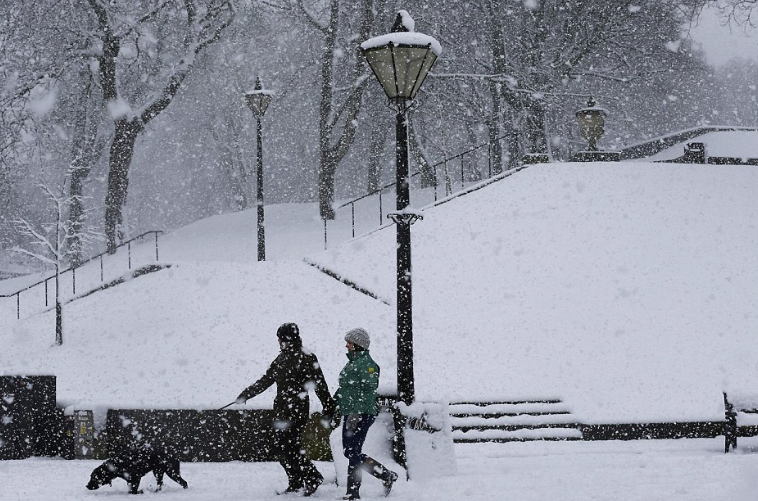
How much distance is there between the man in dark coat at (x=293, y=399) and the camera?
8.37 m

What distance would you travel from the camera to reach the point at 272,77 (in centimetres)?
4062

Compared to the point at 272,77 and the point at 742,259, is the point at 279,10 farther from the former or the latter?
the point at 742,259

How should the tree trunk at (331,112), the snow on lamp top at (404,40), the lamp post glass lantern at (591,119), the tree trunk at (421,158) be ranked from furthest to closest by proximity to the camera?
the tree trunk at (421,158), the tree trunk at (331,112), the lamp post glass lantern at (591,119), the snow on lamp top at (404,40)

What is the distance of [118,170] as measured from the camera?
28453mm

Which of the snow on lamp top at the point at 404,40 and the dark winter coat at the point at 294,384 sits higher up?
the snow on lamp top at the point at 404,40

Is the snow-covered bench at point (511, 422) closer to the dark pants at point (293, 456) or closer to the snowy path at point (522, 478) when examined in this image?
the snowy path at point (522, 478)

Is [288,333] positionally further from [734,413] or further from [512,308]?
[512,308]

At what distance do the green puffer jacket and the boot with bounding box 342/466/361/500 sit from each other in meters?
0.50

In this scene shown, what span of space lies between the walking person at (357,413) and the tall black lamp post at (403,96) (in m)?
0.96

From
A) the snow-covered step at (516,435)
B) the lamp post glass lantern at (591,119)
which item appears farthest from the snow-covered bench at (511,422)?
the lamp post glass lantern at (591,119)

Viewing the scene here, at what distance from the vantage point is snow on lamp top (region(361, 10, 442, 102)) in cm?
934

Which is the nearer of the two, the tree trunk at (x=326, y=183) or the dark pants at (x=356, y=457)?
the dark pants at (x=356, y=457)

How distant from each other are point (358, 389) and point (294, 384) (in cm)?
63

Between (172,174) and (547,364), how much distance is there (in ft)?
125
